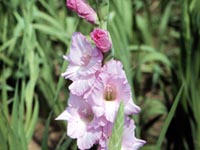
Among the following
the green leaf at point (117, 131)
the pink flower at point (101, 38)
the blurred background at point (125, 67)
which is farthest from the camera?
the blurred background at point (125, 67)

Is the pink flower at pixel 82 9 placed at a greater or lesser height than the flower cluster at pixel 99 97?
greater

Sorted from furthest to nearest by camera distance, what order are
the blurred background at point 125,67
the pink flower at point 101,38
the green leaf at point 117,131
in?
the blurred background at point 125,67, the pink flower at point 101,38, the green leaf at point 117,131

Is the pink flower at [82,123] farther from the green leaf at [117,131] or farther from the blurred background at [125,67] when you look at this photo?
the blurred background at [125,67]

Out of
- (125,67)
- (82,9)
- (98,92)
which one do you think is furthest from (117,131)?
(125,67)

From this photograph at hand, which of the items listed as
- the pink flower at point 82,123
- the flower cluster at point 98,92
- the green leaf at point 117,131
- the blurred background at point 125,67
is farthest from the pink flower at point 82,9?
the blurred background at point 125,67

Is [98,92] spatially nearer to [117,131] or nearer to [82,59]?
[82,59]

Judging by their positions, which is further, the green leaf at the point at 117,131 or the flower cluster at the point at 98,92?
the flower cluster at the point at 98,92

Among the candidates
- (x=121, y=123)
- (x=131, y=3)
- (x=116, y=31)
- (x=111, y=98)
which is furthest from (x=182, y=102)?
(x=121, y=123)

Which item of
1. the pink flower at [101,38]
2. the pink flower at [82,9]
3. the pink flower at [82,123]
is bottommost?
the pink flower at [82,123]
